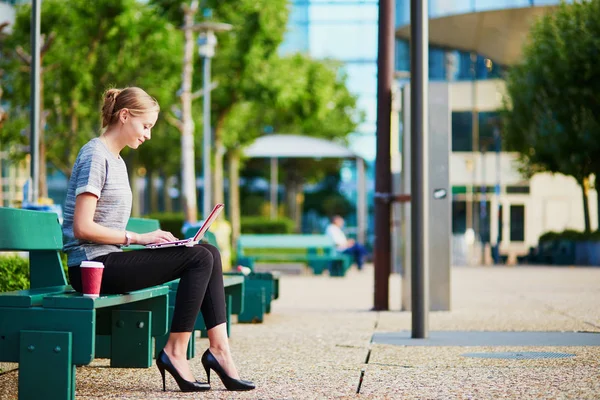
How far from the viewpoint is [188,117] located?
23188 mm

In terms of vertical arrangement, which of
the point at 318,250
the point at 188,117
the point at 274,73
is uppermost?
the point at 274,73

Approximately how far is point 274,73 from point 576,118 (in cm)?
848

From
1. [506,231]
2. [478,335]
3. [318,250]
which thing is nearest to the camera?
[478,335]

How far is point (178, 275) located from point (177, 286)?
1117 millimetres

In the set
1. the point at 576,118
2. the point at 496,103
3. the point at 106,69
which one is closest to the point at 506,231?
the point at 496,103

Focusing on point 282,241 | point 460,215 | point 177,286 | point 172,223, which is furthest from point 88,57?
point 460,215

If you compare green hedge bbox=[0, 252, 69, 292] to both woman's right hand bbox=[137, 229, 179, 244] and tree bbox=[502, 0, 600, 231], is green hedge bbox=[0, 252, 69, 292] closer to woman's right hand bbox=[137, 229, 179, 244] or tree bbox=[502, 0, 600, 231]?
woman's right hand bbox=[137, 229, 179, 244]

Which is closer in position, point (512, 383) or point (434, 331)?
point (512, 383)

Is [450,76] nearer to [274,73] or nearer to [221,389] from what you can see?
[274,73]

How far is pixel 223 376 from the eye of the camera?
5.35 m

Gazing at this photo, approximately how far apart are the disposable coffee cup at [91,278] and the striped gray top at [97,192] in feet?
1.51

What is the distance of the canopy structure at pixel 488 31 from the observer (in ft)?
138

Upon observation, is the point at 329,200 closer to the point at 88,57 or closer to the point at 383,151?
the point at 88,57

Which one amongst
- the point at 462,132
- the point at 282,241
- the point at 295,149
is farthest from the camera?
the point at 462,132
